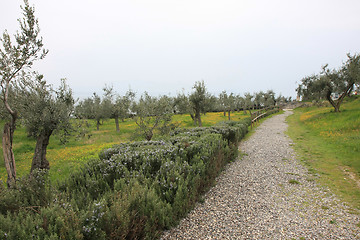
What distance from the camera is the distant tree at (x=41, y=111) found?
963 centimetres

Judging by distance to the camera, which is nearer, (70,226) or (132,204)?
(70,226)

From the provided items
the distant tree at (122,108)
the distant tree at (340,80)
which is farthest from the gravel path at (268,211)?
the distant tree at (340,80)

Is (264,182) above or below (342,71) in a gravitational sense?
below

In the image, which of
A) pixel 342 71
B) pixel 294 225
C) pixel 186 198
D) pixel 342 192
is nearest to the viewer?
pixel 294 225

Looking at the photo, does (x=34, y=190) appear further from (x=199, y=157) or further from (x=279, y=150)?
(x=279, y=150)

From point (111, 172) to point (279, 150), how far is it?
37.4 feet

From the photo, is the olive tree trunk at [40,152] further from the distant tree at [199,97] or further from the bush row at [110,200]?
the distant tree at [199,97]

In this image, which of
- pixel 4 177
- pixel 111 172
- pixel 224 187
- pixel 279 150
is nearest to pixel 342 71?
pixel 279 150

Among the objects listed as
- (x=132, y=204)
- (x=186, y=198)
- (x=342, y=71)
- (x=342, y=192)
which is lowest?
(x=342, y=192)

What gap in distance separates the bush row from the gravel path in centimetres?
52

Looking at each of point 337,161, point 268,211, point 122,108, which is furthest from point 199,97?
point 268,211

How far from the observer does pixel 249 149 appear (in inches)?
509

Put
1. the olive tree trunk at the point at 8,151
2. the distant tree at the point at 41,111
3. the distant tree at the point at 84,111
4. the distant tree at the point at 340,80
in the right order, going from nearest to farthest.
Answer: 1. the olive tree trunk at the point at 8,151
2. the distant tree at the point at 41,111
3. the distant tree at the point at 84,111
4. the distant tree at the point at 340,80

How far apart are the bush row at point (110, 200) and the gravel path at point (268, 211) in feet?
1.70
